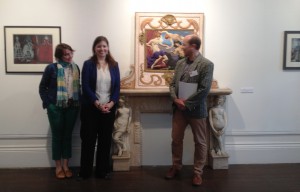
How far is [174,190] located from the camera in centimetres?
305

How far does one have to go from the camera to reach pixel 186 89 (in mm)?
3115

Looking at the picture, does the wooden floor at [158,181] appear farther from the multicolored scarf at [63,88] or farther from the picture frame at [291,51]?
the picture frame at [291,51]

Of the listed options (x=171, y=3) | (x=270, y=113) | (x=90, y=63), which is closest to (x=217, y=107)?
(x=270, y=113)

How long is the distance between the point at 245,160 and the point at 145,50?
6.49 feet

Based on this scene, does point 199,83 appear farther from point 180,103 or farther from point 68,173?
point 68,173

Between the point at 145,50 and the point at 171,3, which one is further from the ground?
the point at 171,3

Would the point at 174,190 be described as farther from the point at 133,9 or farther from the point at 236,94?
the point at 133,9

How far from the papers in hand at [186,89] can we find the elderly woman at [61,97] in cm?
119

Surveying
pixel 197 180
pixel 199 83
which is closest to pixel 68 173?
pixel 197 180

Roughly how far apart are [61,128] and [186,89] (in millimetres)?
1496

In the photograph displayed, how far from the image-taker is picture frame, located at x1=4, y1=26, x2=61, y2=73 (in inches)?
142

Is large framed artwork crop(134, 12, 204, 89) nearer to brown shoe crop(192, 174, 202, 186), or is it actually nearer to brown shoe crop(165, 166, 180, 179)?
brown shoe crop(165, 166, 180, 179)

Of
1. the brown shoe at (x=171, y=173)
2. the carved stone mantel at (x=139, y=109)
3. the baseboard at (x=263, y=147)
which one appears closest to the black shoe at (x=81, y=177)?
the carved stone mantel at (x=139, y=109)

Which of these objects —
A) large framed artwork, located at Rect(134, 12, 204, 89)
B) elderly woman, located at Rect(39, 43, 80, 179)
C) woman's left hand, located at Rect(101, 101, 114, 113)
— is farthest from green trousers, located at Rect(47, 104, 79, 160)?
large framed artwork, located at Rect(134, 12, 204, 89)
